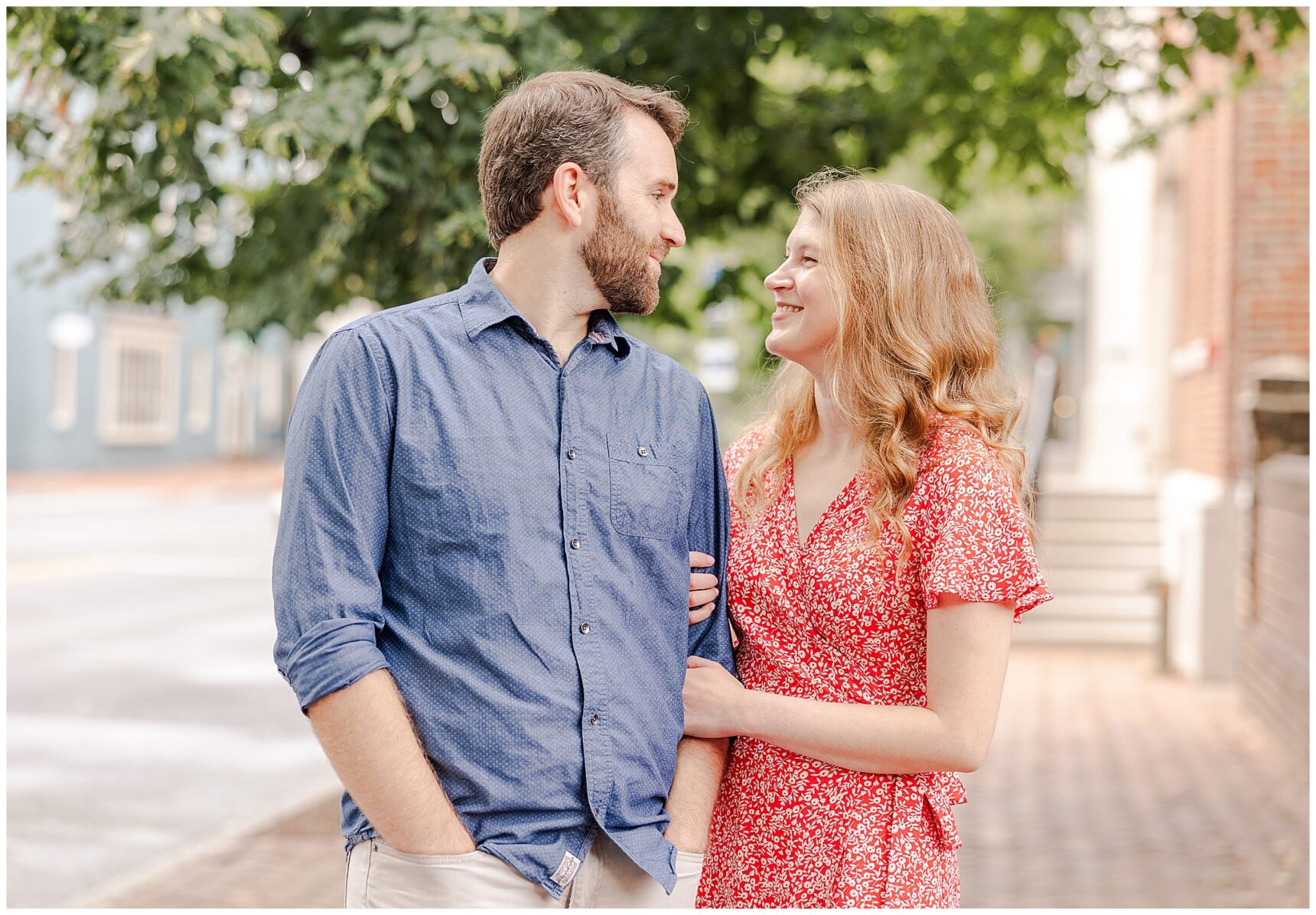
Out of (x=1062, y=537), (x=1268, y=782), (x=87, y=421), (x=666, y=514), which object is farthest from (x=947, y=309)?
(x=87, y=421)

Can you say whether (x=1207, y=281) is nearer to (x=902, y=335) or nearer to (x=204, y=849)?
(x=204, y=849)

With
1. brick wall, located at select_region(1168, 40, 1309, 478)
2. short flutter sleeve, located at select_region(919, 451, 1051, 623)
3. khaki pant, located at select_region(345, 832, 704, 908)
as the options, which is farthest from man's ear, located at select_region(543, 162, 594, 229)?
brick wall, located at select_region(1168, 40, 1309, 478)

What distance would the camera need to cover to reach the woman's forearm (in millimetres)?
2193

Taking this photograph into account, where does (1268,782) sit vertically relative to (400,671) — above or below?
below

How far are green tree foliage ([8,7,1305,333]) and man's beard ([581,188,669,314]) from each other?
6.42ft

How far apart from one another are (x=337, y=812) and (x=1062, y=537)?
8550mm

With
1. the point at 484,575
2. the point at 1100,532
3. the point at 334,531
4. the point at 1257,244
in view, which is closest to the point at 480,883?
the point at 484,575

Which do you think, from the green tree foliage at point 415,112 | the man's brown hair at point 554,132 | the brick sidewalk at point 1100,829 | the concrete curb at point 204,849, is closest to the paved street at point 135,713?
the concrete curb at point 204,849

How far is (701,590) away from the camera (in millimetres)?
2289

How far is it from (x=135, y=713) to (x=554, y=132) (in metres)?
7.96

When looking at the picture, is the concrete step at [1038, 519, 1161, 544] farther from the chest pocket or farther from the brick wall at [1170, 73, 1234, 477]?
the chest pocket

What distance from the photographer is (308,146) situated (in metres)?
4.18

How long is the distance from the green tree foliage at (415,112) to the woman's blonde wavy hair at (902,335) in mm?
1921

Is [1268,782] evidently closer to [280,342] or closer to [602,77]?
[602,77]
